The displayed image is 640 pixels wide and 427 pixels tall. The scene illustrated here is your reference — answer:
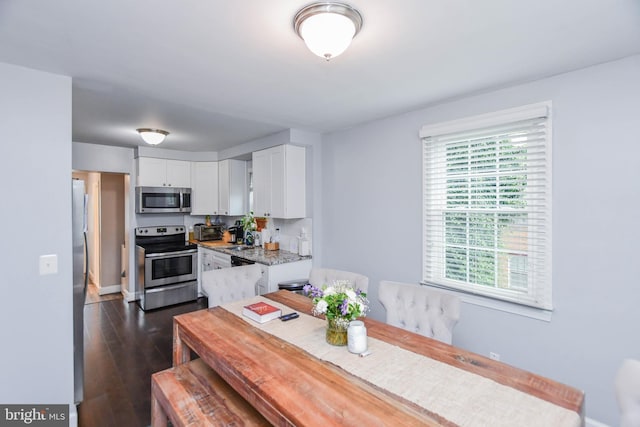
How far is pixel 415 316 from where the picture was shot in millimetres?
2043

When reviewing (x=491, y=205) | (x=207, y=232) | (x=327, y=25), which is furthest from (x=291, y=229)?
(x=327, y=25)

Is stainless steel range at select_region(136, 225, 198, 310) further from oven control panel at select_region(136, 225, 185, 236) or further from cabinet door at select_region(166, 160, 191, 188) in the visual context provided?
cabinet door at select_region(166, 160, 191, 188)

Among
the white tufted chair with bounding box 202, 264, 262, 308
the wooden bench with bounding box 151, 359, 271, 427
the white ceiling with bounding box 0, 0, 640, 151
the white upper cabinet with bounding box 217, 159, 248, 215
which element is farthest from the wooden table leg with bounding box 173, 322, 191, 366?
the white upper cabinet with bounding box 217, 159, 248, 215

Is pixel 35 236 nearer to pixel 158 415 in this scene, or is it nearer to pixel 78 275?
pixel 78 275

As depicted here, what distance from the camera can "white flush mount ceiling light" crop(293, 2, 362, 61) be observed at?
4.52 ft

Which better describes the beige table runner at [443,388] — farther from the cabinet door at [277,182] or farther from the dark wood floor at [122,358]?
the cabinet door at [277,182]

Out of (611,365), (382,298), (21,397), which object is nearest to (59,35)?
(21,397)

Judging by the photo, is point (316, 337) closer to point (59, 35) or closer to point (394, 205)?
point (394, 205)

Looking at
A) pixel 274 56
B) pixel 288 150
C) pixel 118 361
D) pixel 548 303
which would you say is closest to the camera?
pixel 274 56

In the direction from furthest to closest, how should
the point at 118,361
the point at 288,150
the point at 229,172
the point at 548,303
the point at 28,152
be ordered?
the point at 229,172 < the point at 288,150 < the point at 118,361 < the point at 548,303 < the point at 28,152

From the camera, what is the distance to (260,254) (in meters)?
3.91

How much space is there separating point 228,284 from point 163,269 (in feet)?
7.96

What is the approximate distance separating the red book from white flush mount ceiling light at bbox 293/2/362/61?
4.99 feet

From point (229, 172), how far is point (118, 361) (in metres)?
2.94
